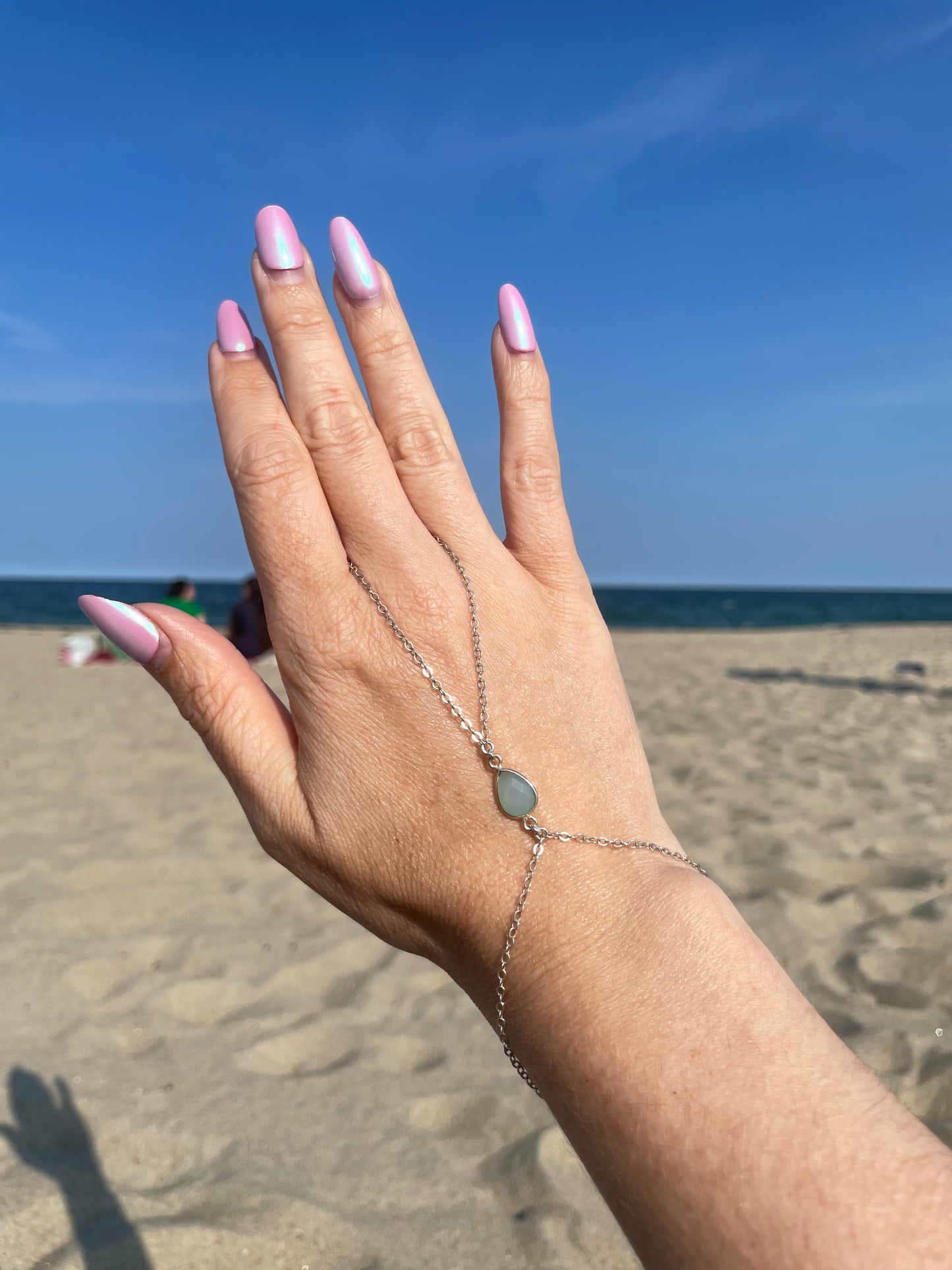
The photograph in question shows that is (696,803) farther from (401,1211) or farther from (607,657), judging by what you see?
(607,657)

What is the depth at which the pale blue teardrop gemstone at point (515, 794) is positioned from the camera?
991 millimetres

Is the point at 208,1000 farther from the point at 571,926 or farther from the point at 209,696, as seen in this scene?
the point at 571,926

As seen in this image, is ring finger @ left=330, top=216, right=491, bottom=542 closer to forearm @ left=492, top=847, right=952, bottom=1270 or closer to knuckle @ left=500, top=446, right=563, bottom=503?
knuckle @ left=500, top=446, right=563, bottom=503

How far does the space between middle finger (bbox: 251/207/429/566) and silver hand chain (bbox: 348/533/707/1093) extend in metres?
0.08

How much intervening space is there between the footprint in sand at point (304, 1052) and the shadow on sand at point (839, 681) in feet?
21.3

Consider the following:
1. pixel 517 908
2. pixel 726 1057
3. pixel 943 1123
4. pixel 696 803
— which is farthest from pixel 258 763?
pixel 696 803

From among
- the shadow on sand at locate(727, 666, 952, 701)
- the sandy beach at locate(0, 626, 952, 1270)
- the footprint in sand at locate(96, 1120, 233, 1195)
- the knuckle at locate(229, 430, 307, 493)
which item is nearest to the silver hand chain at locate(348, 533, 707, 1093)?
the knuckle at locate(229, 430, 307, 493)

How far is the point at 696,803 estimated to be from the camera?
13.7ft

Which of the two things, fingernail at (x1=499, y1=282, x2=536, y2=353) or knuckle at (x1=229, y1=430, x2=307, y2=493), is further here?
fingernail at (x1=499, y1=282, x2=536, y2=353)

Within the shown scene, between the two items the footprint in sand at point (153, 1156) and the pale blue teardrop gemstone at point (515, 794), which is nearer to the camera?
the pale blue teardrop gemstone at point (515, 794)

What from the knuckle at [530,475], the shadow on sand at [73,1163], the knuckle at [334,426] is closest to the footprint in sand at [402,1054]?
the shadow on sand at [73,1163]

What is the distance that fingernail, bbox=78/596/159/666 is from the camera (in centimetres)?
121

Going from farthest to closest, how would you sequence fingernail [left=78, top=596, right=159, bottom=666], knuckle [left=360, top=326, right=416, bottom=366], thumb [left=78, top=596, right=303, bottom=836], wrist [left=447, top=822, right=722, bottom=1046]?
knuckle [left=360, top=326, right=416, bottom=366] < fingernail [left=78, top=596, right=159, bottom=666] < thumb [left=78, top=596, right=303, bottom=836] < wrist [left=447, top=822, right=722, bottom=1046]

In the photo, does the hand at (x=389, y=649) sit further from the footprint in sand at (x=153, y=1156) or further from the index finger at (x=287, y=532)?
the footprint in sand at (x=153, y=1156)
